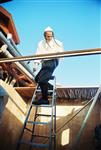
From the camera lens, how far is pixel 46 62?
13.9ft

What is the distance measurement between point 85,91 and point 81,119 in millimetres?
861

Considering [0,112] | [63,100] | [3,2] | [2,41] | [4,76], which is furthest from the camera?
[63,100]

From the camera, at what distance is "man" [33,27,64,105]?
4.21 m

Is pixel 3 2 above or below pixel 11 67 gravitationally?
below

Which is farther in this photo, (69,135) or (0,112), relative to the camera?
(69,135)

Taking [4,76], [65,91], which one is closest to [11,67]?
[4,76]

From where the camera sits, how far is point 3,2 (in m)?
2.00

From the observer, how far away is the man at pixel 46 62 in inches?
166

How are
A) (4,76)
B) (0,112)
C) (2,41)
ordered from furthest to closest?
(4,76), (0,112), (2,41)

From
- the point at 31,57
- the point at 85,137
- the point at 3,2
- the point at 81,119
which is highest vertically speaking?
the point at 3,2

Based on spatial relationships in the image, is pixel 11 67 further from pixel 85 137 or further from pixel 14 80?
pixel 85 137

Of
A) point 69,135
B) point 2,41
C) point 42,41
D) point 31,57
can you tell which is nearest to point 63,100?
point 69,135

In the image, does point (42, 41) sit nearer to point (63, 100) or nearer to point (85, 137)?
point (63, 100)

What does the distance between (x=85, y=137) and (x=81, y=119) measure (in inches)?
20.0
